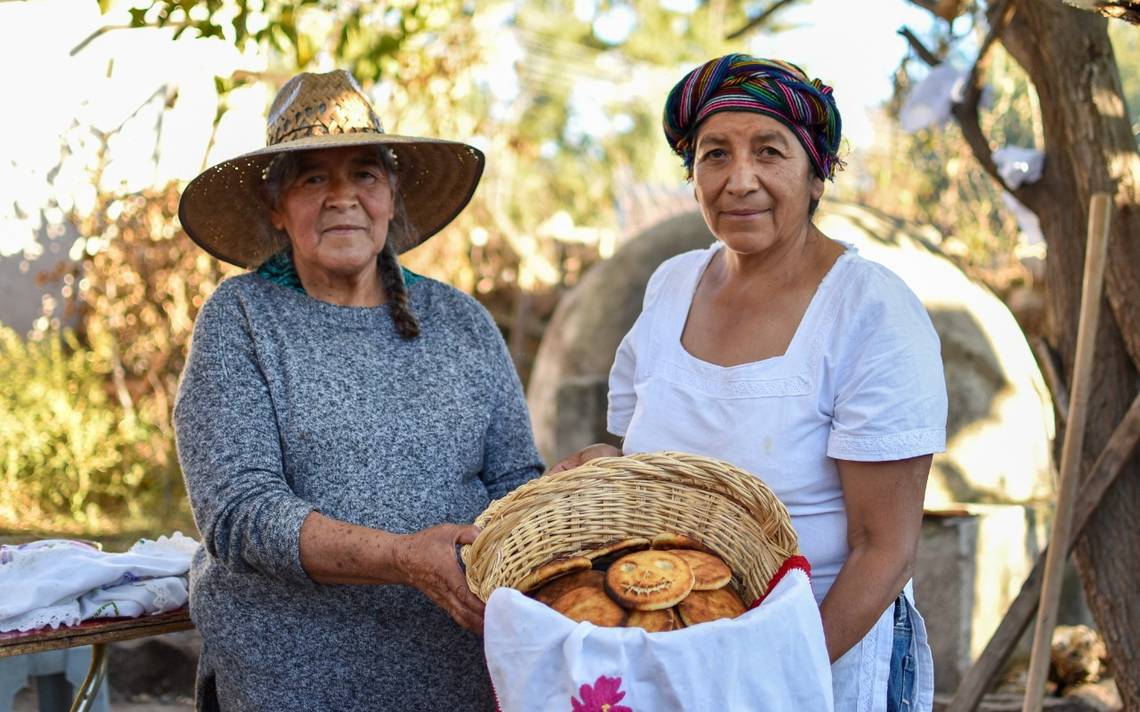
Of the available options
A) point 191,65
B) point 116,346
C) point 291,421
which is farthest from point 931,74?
point 116,346

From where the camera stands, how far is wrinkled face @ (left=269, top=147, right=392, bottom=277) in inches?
102

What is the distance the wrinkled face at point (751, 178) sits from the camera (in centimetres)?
219

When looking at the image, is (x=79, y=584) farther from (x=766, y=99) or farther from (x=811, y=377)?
(x=766, y=99)

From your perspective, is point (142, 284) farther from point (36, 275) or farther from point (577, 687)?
point (577, 687)

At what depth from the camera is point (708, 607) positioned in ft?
5.89

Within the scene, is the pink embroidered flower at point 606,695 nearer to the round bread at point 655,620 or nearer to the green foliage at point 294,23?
the round bread at point 655,620

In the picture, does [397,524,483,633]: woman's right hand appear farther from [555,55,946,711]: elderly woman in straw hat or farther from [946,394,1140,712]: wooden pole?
[946,394,1140,712]: wooden pole

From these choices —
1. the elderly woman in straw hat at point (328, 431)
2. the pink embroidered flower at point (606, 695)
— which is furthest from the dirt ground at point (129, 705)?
the pink embroidered flower at point (606, 695)

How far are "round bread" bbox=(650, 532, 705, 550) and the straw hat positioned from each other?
1085mm

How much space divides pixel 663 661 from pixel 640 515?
1.18 feet

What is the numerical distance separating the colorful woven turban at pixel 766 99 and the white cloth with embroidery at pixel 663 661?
0.87 m

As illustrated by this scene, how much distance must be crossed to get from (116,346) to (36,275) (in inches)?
28.8

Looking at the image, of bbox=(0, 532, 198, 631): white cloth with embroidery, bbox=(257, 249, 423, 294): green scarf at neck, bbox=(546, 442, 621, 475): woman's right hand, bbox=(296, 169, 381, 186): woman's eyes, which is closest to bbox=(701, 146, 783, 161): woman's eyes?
bbox=(546, 442, 621, 475): woman's right hand

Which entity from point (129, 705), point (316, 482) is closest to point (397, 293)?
point (316, 482)
